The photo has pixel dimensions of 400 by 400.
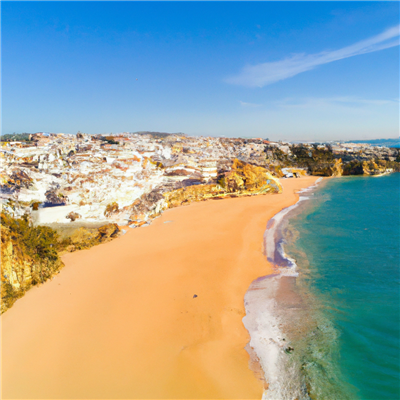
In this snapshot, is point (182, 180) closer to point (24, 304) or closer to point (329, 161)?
point (24, 304)

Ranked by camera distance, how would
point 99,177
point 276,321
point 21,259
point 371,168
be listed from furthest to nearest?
point 371,168 < point 99,177 < point 21,259 < point 276,321

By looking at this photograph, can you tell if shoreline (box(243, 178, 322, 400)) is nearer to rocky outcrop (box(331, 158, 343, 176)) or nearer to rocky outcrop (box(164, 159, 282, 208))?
rocky outcrop (box(164, 159, 282, 208))

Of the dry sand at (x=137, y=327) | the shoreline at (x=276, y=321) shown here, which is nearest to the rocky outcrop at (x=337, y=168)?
the shoreline at (x=276, y=321)

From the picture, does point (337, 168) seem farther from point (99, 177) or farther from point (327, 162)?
point (99, 177)

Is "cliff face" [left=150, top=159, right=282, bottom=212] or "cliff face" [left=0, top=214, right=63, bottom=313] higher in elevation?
"cliff face" [left=150, top=159, right=282, bottom=212]

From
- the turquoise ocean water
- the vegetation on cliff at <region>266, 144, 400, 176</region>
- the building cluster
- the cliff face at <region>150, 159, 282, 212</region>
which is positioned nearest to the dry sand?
the turquoise ocean water

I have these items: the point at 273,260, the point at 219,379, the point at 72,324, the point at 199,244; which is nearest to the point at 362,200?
the point at 273,260

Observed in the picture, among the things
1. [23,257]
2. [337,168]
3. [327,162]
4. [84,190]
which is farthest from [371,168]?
[23,257]
